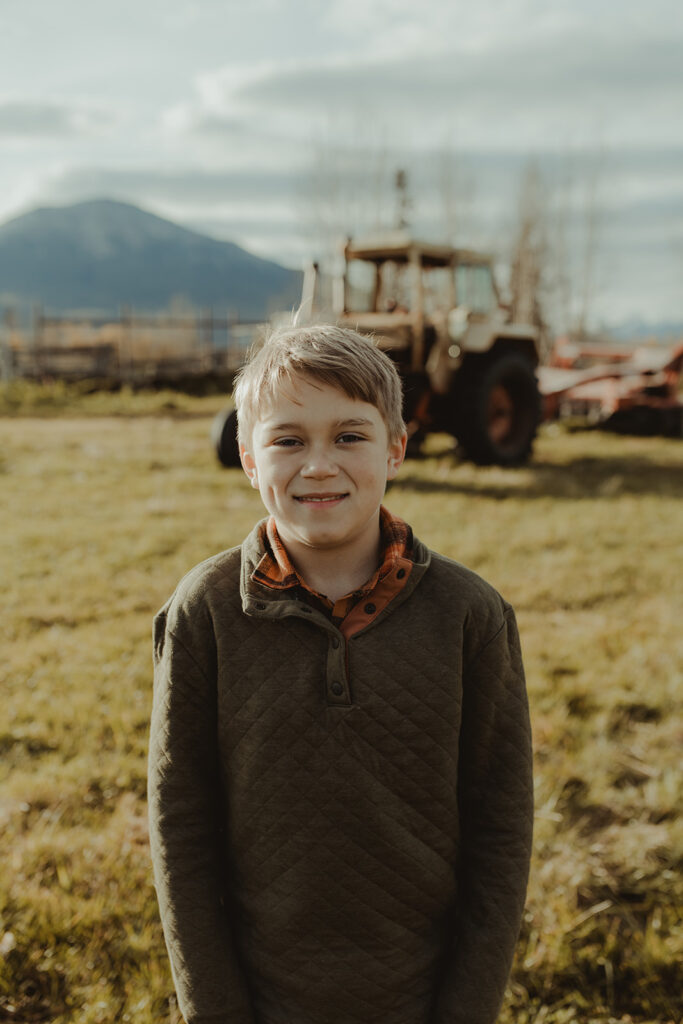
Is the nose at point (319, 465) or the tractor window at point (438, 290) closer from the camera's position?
the nose at point (319, 465)

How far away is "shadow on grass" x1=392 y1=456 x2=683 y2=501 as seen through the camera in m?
7.30

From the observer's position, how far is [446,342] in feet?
26.5

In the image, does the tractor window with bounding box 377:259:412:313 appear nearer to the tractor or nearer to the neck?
the tractor

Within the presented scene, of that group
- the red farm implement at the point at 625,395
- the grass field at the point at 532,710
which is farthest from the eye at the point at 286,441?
the red farm implement at the point at 625,395

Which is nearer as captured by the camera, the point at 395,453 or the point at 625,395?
the point at 395,453

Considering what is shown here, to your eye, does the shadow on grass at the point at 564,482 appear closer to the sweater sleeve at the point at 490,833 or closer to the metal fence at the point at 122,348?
the sweater sleeve at the point at 490,833

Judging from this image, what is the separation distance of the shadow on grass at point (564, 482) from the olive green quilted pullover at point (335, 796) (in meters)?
5.88

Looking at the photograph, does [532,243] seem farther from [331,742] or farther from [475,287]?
[331,742]

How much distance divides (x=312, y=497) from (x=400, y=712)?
13.0 inches

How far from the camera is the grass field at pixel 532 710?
1.95m

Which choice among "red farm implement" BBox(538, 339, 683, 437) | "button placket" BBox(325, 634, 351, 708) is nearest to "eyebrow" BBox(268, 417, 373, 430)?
"button placket" BBox(325, 634, 351, 708)

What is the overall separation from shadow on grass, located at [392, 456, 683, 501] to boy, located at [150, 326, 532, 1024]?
5882mm

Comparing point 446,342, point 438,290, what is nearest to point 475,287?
point 438,290

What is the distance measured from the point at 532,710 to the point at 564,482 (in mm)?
4890
